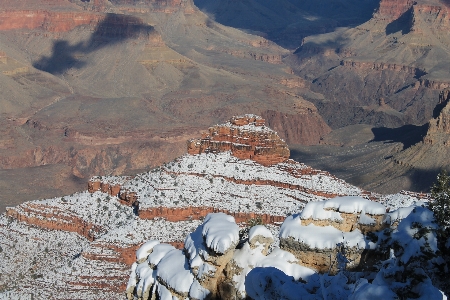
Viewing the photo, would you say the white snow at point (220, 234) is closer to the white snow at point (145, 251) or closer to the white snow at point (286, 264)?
the white snow at point (286, 264)

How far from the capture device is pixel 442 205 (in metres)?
19.0

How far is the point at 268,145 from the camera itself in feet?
193

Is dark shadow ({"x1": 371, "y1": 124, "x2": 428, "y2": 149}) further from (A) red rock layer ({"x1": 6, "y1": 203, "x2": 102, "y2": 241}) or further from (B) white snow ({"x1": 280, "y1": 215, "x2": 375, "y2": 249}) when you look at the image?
(B) white snow ({"x1": 280, "y1": 215, "x2": 375, "y2": 249})

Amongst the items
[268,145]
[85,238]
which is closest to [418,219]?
[85,238]

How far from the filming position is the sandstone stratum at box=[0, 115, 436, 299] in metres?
45.7

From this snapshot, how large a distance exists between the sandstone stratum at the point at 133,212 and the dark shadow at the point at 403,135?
226 ft

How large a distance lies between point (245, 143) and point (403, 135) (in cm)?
8590

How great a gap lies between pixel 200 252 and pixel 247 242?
1173mm

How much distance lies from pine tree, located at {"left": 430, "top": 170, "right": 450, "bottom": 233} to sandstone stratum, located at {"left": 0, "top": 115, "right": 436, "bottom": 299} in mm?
25733

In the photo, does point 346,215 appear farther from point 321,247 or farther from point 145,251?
point 145,251

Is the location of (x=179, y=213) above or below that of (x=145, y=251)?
below

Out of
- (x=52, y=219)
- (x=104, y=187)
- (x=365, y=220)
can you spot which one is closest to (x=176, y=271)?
(x=365, y=220)

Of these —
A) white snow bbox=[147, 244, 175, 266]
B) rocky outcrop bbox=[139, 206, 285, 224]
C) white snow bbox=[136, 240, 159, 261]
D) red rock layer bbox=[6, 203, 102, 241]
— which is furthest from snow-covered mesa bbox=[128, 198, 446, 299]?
red rock layer bbox=[6, 203, 102, 241]

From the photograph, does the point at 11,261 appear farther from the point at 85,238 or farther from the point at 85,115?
the point at 85,115
